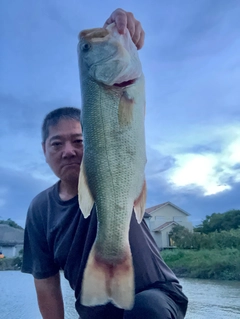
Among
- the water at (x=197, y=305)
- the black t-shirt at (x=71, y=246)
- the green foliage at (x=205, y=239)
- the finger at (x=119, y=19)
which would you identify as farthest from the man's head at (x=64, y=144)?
the green foliage at (x=205, y=239)

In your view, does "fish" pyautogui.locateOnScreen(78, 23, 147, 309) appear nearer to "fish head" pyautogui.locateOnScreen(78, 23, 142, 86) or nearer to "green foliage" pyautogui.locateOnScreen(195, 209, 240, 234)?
"fish head" pyautogui.locateOnScreen(78, 23, 142, 86)

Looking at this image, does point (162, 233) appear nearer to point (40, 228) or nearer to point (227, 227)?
point (227, 227)

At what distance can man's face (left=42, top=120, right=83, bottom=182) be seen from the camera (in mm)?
2670

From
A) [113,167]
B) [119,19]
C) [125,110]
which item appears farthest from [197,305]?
[119,19]

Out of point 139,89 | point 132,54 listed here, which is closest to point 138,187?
point 139,89

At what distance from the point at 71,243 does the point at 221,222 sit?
3740 centimetres

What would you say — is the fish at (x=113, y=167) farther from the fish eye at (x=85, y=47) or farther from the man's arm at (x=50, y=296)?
the man's arm at (x=50, y=296)

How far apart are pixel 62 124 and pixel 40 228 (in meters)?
0.87

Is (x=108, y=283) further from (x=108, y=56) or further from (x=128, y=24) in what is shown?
(x=128, y=24)

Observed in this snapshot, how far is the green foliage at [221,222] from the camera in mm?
36656

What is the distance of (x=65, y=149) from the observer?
8.80 ft

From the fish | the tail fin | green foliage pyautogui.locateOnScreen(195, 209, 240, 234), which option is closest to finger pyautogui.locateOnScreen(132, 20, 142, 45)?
the fish

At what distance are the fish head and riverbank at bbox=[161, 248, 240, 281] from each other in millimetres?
14659

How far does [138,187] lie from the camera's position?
189 cm
